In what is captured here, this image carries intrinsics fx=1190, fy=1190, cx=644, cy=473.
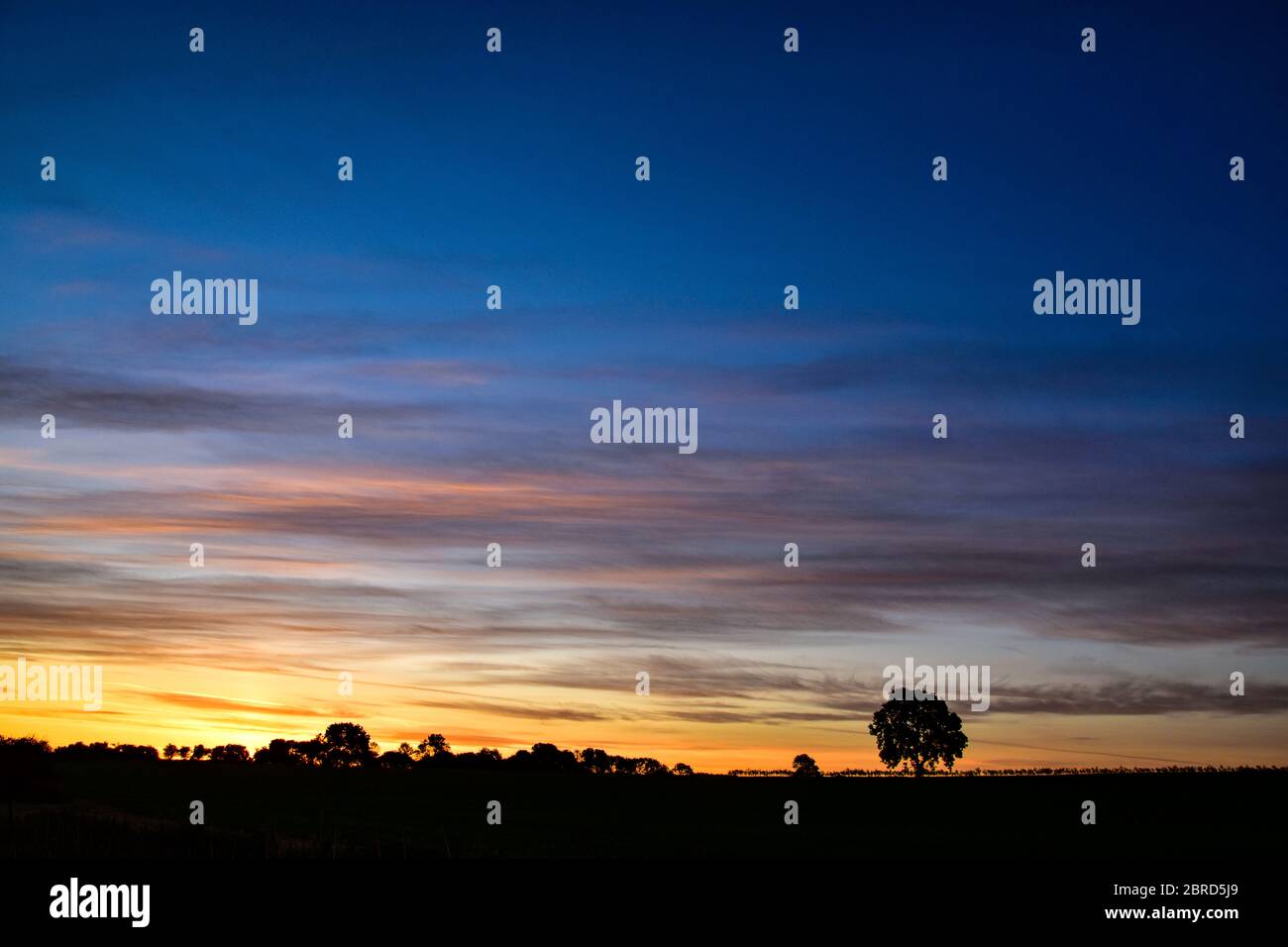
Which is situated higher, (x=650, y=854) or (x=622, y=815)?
(x=650, y=854)

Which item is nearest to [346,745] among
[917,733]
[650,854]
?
[917,733]

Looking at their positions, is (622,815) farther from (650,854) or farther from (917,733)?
(917,733)

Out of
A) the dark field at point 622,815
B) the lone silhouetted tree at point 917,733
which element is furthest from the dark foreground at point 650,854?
the lone silhouetted tree at point 917,733

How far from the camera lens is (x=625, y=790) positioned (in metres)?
106

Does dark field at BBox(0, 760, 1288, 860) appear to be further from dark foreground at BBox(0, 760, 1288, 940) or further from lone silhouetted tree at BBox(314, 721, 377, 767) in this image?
lone silhouetted tree at BBox(314, 721, 377, 767)

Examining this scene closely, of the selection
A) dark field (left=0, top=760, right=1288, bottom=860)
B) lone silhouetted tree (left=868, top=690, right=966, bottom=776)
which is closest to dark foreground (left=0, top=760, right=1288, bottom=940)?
dark field (left=0, top=760, right=1288, bottom=860)

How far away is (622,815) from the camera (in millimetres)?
76438

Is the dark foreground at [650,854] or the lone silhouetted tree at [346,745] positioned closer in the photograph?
the dark foreground at [650,854]

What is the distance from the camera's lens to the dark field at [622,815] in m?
42.7

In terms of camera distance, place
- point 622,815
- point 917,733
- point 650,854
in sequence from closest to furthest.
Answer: point 650,854
point 622,815
point 917,733

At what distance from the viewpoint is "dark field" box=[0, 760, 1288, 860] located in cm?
4269

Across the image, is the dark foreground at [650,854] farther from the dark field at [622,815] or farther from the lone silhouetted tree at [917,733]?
the lone silhouetted tree at [917,733]
